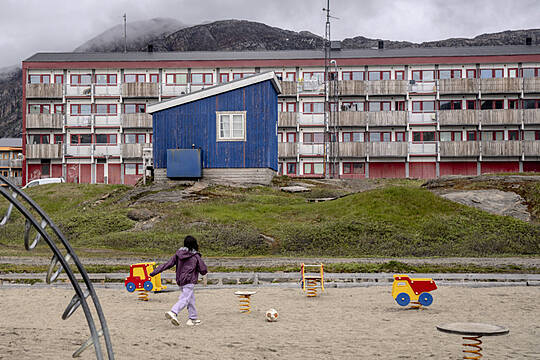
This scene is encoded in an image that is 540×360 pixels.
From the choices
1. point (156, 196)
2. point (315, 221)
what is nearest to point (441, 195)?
point (315, 221)

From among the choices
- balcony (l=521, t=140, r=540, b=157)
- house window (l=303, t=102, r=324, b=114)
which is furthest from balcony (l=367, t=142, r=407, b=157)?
balcony (l=521, t=140, r=540, b=157)

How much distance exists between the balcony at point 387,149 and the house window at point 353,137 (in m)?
1.96

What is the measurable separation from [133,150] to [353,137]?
67.8ft

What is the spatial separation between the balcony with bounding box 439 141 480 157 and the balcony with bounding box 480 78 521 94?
5459 millimetres

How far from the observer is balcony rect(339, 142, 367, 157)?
58656 mm

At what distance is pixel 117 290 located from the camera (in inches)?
661

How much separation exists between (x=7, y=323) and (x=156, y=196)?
2293 cm

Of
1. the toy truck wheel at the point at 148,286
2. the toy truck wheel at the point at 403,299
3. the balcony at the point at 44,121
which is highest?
the balcony at the point at 44,121

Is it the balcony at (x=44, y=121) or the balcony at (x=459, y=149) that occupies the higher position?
the balcony at (x=44, y=121)

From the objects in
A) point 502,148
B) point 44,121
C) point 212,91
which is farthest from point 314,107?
point 44,121

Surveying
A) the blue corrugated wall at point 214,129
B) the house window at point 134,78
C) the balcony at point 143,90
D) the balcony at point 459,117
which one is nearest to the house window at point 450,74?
the balcony at point 459,117

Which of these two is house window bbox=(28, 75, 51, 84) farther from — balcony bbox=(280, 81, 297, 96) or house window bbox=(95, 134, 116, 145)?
balcony bbox=(280, 81, 297, 96)

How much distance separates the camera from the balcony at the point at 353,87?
196 ft

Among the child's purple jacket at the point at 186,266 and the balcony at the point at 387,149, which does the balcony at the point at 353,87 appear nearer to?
the balcony at the point at 387,149
